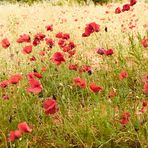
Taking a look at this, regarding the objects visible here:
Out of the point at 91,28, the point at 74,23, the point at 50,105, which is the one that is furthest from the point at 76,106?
the point at 74,23

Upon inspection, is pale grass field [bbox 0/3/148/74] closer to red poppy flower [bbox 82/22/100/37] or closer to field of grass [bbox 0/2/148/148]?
field of grass [bbox 0/2/148/148]

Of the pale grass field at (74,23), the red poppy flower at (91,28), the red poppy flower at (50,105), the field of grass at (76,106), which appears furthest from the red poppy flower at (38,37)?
the red poppy flower at (50,105)

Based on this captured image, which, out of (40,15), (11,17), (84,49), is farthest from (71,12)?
(84,49)

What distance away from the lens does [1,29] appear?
878 cm

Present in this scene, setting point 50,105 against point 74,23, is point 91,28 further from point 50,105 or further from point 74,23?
point 74,23

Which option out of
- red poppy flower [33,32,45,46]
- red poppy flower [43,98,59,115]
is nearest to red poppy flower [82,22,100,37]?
red poppy flower [33,32,45,46]

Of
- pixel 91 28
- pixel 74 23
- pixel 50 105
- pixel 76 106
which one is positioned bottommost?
pixel 74 23

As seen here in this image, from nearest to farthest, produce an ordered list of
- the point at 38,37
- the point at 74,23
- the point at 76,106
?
the point at 76,106 → the point at 38,37 → the point at 74,23

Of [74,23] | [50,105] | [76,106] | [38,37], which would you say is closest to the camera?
[50,105]

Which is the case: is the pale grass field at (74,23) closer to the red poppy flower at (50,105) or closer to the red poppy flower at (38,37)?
the red poppy flower at (38,37)

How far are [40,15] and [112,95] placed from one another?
25.5 ft

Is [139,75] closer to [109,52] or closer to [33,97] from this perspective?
[109,52]

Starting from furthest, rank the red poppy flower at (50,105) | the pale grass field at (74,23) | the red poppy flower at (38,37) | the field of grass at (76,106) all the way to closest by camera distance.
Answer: the pale grass field at (74,23) → the red poppy flower at (38,37) → the field of grass at (76,106) → the red poppy flower at (50,105)

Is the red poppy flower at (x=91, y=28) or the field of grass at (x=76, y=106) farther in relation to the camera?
the red poppy flower at (x=91, y=28)
